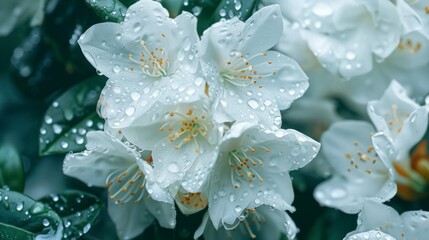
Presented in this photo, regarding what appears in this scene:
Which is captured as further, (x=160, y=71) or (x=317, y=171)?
(x=317, y=171)

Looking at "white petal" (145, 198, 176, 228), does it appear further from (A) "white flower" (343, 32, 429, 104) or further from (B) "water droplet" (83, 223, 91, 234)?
(A) "white flower" (343, 32, 429, 104)

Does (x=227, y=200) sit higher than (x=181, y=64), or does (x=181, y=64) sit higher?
(x=181, y=64)

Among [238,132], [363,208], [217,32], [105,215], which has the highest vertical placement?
[217,32]

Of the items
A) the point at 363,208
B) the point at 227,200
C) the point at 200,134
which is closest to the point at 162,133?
the point at 200,134

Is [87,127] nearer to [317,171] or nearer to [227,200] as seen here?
[227,200]

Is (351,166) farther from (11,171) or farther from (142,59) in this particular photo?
(11,171)

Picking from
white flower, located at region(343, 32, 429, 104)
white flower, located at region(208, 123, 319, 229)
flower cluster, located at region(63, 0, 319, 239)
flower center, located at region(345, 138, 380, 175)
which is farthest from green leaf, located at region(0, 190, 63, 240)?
white flower, located at region(343, 32, 429, 104)

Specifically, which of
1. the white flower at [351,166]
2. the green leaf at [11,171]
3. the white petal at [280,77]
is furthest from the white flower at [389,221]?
the green leaf at [11,171]
